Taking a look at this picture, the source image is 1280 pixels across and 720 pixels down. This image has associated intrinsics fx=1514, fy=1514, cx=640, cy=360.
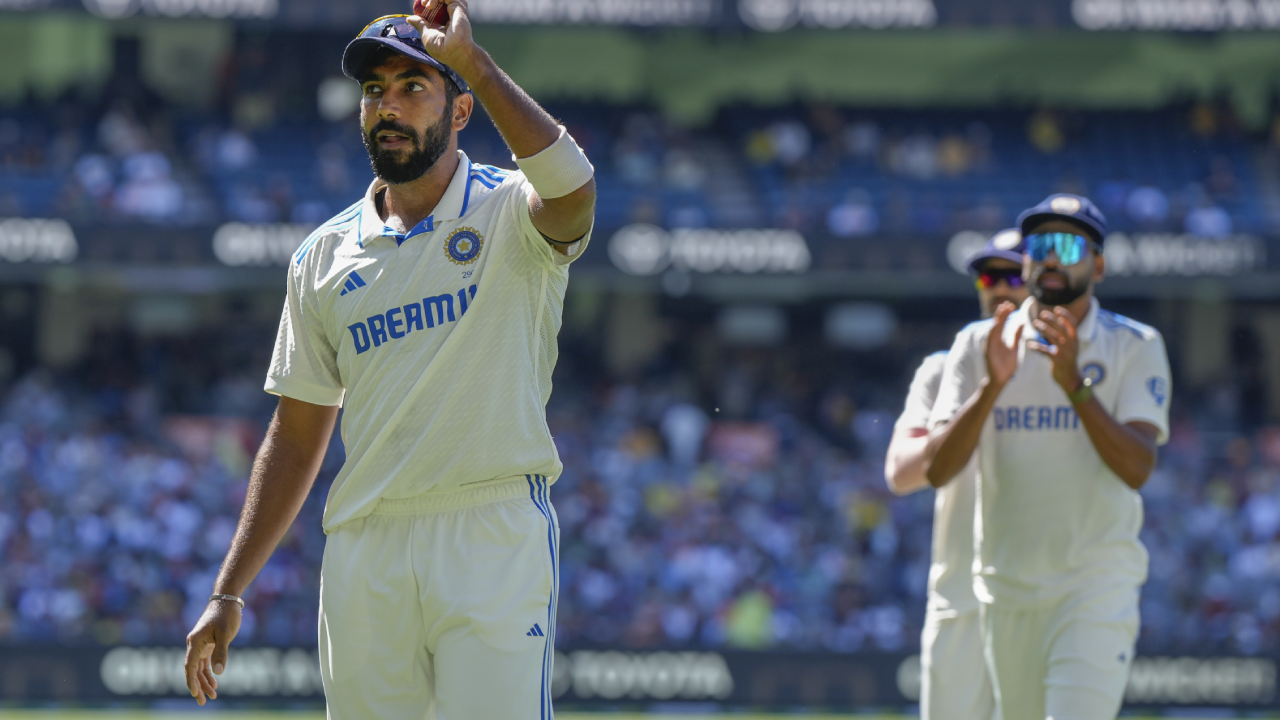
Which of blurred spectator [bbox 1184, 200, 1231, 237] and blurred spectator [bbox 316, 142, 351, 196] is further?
blurred spectator [bbox 316, 142, 351, 196]

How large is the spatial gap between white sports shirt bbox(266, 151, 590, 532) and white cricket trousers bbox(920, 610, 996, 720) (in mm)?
2326

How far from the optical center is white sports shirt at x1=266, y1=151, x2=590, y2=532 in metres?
3.38

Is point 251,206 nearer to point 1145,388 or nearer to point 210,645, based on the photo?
point 1145,388

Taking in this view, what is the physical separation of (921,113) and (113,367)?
11.4 meters

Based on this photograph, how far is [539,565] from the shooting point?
11.0 feet

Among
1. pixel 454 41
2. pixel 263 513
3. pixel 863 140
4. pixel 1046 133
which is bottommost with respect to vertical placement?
pixel 263 513

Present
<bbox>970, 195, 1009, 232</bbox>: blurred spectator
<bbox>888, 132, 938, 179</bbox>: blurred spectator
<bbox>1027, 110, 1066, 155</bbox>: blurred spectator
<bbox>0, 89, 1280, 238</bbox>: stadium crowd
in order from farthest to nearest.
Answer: <bbox>1027, 110, 1066, 155</bbox>: blurred spectator < <bbox>888, 132, 938, 179</bbox>: blurred spectator < <bbox>0, 89, 1280, 238</bbox>: stadium crowd < <bbox>970, 195, 1009, 232</bbox>: blurred spectator

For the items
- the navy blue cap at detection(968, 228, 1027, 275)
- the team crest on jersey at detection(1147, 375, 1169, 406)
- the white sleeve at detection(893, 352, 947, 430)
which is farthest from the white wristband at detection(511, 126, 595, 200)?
the navy blue cap at detection(968, 228, 1027, 275)

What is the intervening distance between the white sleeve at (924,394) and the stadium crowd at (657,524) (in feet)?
25.2

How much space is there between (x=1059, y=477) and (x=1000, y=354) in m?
0.48

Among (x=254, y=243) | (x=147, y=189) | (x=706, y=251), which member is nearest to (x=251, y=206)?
(x=254, y=243)

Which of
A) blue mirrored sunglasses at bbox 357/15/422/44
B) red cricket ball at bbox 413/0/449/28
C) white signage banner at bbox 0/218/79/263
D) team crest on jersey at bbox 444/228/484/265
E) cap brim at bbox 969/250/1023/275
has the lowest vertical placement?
team crest on jersey at bbox 444/228/484/265

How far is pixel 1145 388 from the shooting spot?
187 inches

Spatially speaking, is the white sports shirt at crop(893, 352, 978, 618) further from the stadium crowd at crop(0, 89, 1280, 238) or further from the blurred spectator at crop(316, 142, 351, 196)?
the blurred spectator at crop(316, 142, 351, 196)
